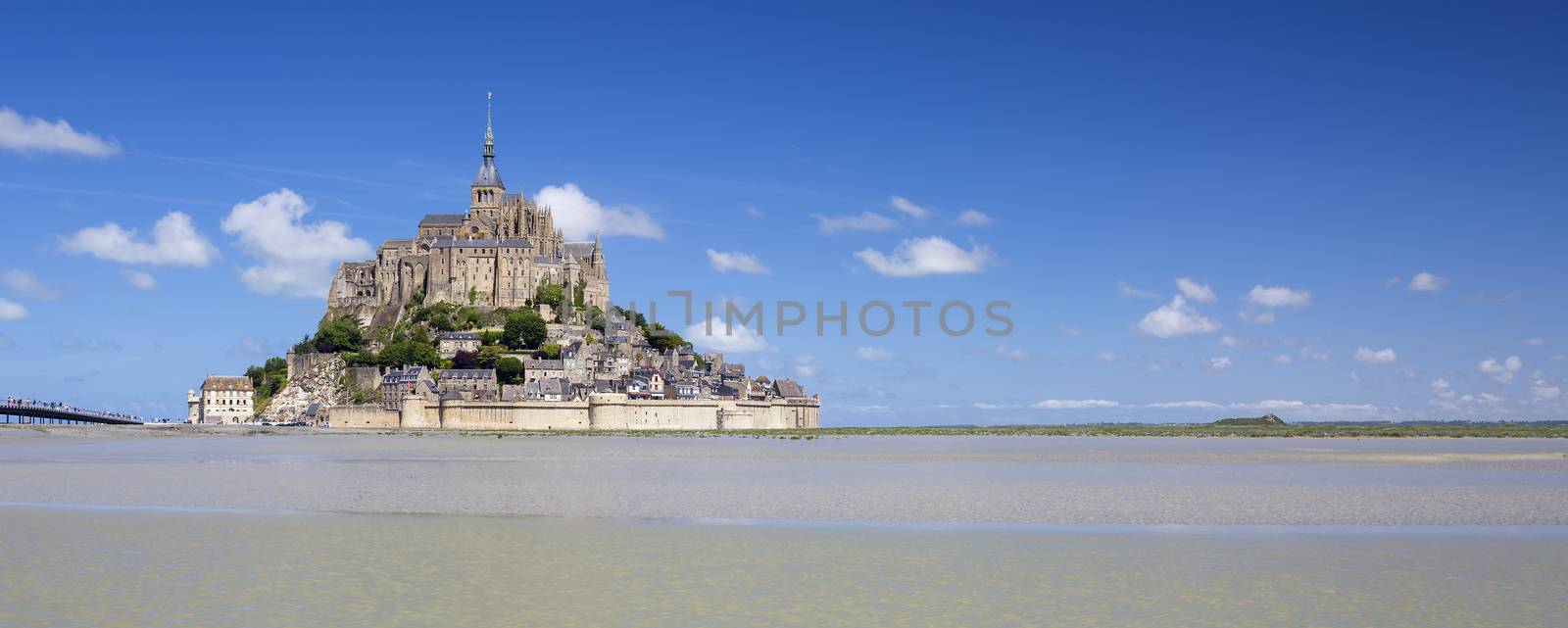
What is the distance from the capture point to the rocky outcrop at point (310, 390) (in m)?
91.3

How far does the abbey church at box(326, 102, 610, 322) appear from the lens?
322 ft

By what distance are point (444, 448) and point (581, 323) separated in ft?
155

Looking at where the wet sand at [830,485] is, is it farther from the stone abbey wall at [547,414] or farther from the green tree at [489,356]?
the green tree at [489,356]

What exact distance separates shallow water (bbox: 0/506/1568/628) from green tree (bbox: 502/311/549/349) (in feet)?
238

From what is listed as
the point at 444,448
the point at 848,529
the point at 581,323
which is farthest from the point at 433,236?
the point at 848,529

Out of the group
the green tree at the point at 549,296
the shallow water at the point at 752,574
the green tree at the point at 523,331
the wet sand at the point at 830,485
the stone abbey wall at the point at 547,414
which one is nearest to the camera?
the shallow water at the point at 752,574

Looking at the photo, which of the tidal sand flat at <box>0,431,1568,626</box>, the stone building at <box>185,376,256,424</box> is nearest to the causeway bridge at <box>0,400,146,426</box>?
the stone building at <box>185,376,256,424</box>

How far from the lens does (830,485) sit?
29.6 meters

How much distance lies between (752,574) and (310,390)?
85.0 m

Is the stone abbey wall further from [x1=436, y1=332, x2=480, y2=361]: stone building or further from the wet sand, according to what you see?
the wet sand

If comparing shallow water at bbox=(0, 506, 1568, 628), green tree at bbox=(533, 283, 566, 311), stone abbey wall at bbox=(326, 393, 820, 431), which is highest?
green tree at bbox=(533, 283, 566, 311)

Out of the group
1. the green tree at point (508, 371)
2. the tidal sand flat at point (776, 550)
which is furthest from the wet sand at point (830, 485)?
the green tree at point (508, 371)

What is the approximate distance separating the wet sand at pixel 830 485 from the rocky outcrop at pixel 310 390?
142 feet

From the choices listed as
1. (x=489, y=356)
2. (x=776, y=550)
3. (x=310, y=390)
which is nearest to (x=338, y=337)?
(x=310, y=390)
